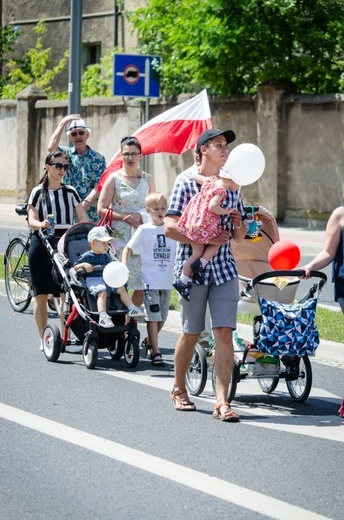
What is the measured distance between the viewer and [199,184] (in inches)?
329

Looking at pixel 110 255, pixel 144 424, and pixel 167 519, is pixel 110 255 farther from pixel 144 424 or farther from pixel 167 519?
pixel 167 519

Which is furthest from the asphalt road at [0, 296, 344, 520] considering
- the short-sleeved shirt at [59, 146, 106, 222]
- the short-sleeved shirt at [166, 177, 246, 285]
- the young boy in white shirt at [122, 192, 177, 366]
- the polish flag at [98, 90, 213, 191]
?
the polish flag at [98, 90, 213, 191]

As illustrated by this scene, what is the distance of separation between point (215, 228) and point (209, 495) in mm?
2220

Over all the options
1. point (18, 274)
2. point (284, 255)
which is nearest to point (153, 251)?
point (284, 255)

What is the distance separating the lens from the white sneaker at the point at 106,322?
985cm

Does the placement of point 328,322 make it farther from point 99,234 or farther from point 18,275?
point 18,275

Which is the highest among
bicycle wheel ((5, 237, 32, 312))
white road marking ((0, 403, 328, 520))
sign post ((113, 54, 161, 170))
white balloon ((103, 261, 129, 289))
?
sign post ((113, 54, 161, 170))

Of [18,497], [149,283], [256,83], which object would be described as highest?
[256,83]

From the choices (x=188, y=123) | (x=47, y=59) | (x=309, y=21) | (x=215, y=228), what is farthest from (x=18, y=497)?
(x=47, y=59)

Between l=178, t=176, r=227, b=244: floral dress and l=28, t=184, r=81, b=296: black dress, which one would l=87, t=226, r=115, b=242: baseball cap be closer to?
l=28, t=184, r=81, b=296: black dress

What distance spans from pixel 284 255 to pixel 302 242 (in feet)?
40.6

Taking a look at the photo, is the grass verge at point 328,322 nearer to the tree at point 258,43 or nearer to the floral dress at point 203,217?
the floral dress at point 203,217

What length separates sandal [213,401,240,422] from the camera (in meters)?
8.12

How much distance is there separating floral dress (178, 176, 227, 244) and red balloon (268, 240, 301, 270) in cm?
57
